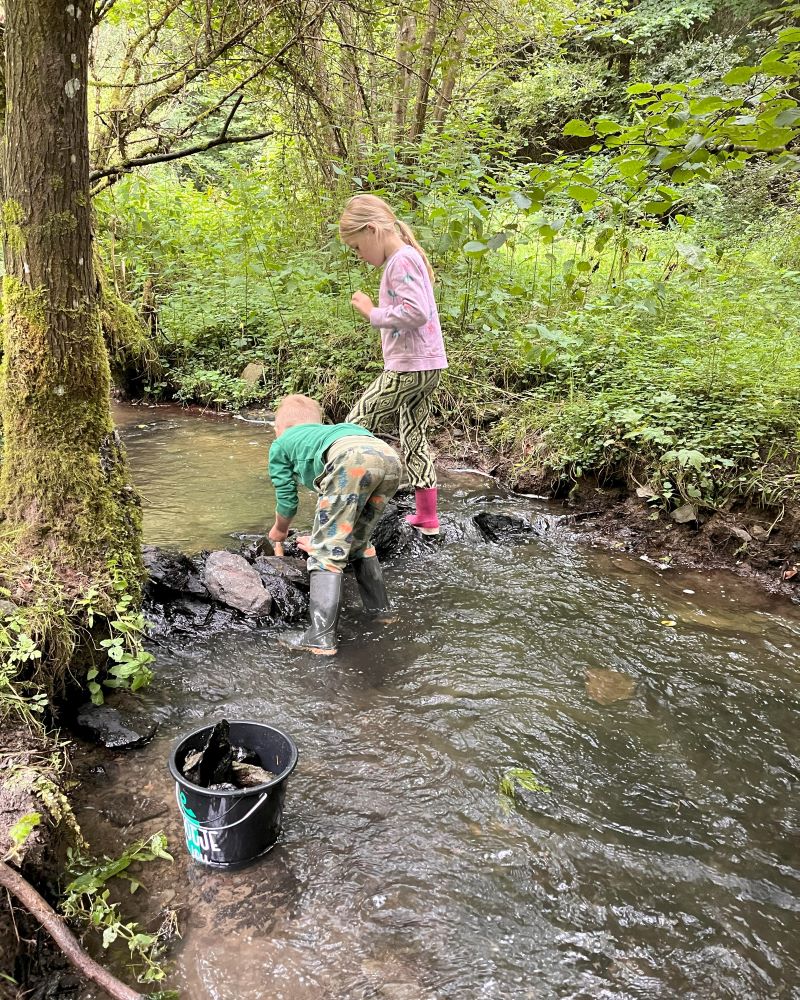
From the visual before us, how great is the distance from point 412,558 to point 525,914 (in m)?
2.76

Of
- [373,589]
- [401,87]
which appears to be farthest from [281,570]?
[401,87]

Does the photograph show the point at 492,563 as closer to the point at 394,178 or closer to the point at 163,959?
the point at 163,959

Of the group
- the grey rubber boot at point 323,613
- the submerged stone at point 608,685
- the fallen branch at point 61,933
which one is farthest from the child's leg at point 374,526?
the fallen branch at point 61,933

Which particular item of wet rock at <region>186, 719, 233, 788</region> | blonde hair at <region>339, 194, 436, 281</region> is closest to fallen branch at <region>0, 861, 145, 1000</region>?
wet rock at <region>186, 719, 233, 788</region>

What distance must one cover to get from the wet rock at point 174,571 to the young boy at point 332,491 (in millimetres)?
652

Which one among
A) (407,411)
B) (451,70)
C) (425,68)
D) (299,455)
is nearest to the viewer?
(299,455)

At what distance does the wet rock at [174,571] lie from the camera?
3.69 metres

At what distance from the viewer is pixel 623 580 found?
14.2ft

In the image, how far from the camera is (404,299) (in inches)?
155

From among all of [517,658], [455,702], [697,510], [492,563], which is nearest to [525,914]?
[455,702]

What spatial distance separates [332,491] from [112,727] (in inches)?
58.3

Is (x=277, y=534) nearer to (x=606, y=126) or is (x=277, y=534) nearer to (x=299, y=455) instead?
(x=299, y=455)

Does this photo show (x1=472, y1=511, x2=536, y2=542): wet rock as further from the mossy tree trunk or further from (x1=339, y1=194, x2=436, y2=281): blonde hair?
the mossy tree trunk

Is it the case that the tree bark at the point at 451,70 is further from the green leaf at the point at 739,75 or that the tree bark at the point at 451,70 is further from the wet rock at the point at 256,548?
the wet rock at the point at 256,548
